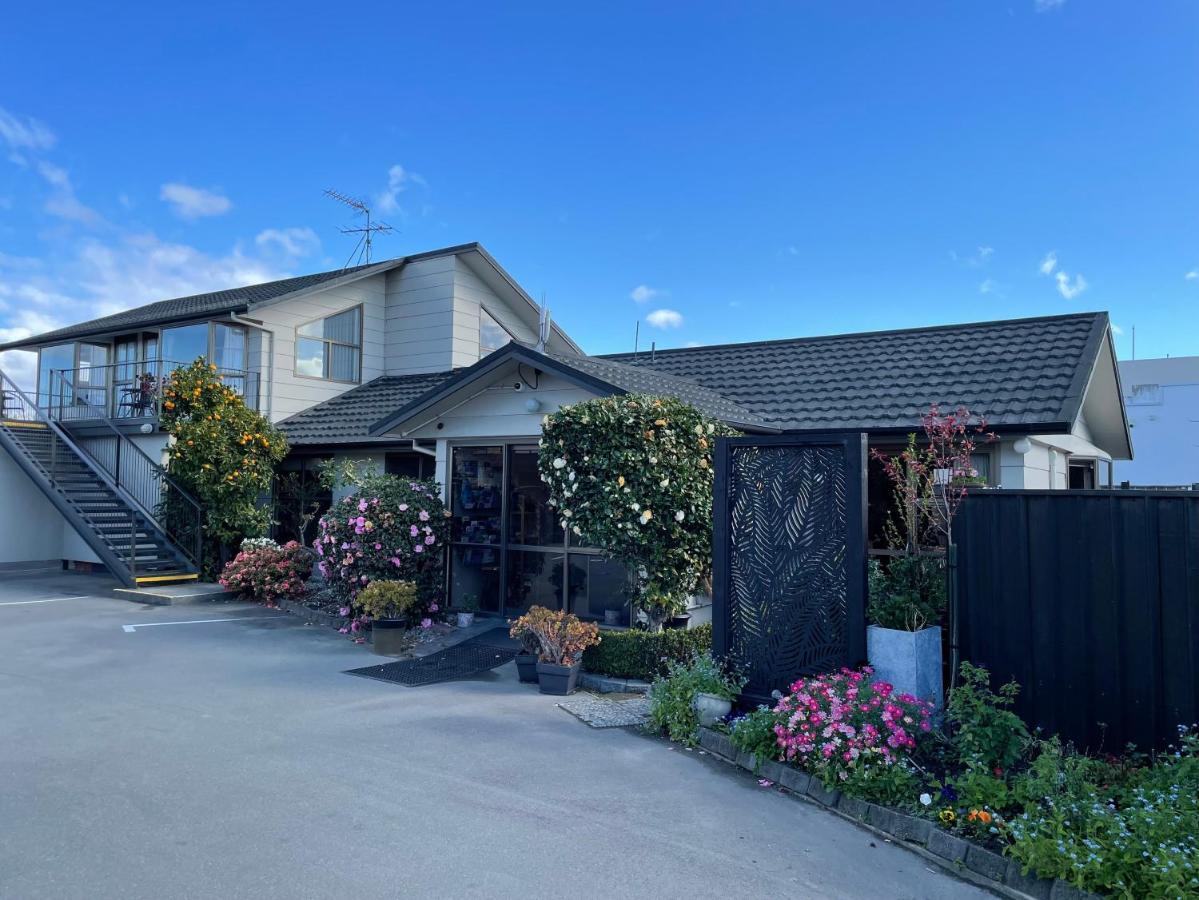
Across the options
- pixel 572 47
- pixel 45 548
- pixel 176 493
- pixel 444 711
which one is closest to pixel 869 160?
pixel 572 47

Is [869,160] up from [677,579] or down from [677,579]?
up

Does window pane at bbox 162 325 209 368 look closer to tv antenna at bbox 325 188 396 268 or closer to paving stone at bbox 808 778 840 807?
tv antenna at bbox 325 188 396 268

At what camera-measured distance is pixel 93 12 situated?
12531 millimetres

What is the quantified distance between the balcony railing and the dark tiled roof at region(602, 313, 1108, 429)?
30.7 ft

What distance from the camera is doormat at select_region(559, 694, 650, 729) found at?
23.0 ft

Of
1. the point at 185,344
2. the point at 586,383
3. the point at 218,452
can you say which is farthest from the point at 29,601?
the point at 586,383

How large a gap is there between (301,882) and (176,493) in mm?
13406

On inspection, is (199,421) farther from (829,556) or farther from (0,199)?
(829,556)

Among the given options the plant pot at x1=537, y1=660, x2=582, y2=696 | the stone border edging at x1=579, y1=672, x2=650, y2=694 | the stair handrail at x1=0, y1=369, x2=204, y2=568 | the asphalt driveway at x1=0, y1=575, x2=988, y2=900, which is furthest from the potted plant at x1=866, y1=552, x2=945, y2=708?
the stair handrail at x1=0, y1=369, x2=204, y2=568

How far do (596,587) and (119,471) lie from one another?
1232 cm

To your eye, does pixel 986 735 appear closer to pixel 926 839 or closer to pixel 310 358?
pixel 926 839

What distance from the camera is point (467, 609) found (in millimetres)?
11203

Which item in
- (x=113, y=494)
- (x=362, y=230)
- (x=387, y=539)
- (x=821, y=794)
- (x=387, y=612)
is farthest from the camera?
(x=362, y=230)

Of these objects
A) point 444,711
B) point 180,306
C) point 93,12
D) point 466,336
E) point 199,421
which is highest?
point 93,12
